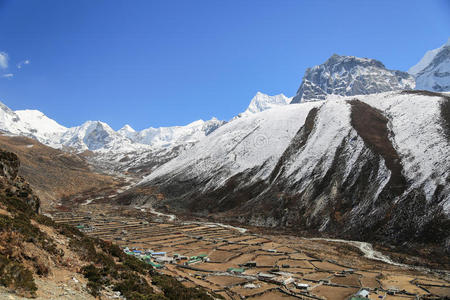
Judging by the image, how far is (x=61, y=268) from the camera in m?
16.9

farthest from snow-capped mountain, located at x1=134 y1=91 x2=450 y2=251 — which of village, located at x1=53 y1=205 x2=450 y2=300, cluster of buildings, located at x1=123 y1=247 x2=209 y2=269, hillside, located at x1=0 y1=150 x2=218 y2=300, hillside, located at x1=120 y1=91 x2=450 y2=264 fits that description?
hillside, located at x1=0 y1=150 x2=218 y2=300

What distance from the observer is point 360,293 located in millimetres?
30141

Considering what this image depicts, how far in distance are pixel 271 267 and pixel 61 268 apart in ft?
99.5

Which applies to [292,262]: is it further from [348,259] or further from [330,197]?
[330,197]

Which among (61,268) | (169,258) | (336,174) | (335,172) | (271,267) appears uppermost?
(335,172)

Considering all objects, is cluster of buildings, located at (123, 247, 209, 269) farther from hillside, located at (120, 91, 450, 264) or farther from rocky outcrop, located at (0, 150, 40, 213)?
hillside, located at (120, 91, 450, 264)

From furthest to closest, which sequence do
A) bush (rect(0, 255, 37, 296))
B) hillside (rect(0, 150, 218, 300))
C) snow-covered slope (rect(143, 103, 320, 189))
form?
1. snow-covered slope (rect(143, 103, 320, 189))
2. hillside (rect(0, 150, 218, 300))
3. bush (rect(0, 255, 37, 296))

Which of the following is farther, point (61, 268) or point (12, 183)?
point (12, 183)

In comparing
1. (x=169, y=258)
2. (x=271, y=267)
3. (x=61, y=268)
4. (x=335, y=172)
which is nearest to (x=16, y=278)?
(x=61, y=268)

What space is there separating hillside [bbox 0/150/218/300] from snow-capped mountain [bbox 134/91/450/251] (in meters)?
52.7

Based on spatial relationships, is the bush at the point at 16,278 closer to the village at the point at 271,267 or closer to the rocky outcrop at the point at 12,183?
the rocky outcrop at the point at 12,183

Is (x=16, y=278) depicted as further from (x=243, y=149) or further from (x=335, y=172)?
(x=243, y=149)

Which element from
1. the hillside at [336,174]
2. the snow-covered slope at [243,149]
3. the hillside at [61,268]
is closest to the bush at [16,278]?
the hillside at [61,268]

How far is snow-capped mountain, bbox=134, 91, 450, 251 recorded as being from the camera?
202ft
